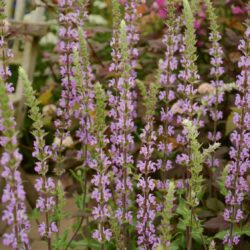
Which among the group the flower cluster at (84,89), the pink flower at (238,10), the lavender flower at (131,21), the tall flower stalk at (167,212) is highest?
the pink flower at (238,10)

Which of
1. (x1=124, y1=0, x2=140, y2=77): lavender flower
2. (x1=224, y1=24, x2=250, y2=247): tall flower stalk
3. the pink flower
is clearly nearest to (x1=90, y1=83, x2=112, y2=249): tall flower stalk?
(x1=224, y1=24, x2=250, y2=247): tall flower stalk

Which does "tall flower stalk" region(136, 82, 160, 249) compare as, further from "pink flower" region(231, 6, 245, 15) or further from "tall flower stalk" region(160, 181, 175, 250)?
"pink flower" region(231, 6, 245, 15)

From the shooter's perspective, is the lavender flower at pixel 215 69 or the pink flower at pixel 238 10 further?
the pink flower at pixel 238 10

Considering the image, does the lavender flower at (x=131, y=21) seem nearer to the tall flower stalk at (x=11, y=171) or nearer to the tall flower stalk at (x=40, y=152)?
the tall flower stalk at (x=40, y=152)

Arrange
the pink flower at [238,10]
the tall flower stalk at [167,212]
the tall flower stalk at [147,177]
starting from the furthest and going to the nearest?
1. the pink flower at [238,10]
2. the tall flower stalk at [147,177]
3. the tall flower stalk at [167,212]

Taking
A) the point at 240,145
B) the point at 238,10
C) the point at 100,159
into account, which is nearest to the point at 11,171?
the point at 100,159

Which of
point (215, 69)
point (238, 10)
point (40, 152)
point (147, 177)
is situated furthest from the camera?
point (238, 10)

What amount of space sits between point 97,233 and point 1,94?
802mm

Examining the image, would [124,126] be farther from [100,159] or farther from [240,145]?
[240,145]

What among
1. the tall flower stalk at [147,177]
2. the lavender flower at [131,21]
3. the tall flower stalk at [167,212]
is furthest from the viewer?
the lavender flower at [131,21]

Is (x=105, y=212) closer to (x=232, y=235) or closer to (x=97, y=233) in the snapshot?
(x=97, y=233)

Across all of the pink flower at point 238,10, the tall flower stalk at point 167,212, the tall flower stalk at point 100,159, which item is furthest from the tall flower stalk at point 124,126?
the pink flower at point 238,10

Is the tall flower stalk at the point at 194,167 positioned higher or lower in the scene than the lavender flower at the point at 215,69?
lower

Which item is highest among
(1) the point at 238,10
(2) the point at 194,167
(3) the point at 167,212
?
(1) the point at 238,10
